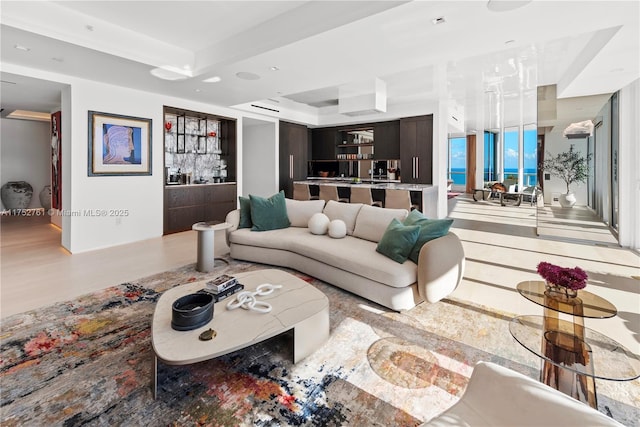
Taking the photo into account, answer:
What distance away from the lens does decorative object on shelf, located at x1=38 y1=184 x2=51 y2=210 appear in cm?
846

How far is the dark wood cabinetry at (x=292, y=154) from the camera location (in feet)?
28.1

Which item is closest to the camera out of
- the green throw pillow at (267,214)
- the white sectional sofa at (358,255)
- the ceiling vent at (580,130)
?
the white sectional sofa at (358,255)

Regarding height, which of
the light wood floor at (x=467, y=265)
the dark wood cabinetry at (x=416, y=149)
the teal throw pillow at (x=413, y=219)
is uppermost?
the dark wood cabinetry at (x=416, y=149)

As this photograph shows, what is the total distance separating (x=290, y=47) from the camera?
3578 millimetres

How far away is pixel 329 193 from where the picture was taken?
7457 mm

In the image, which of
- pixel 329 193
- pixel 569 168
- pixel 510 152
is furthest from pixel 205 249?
pixel 510 152

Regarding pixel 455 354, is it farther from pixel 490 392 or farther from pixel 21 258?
pixel 21 258

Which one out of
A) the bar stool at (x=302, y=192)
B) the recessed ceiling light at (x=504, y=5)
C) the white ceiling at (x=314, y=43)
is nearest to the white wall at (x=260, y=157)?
the bar stool at (x=302, y=192)

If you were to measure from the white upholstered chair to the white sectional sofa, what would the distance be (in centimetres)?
150

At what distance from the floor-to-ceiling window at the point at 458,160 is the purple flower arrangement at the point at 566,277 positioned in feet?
45.5

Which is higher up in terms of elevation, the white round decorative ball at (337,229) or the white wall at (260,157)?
the white wall at (260,157)

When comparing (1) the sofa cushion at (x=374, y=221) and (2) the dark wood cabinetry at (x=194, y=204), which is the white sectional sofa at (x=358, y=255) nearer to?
(1) the sofa cushion at (x=374, y=221)

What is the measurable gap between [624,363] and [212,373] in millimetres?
2226

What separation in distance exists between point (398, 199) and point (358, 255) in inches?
133
